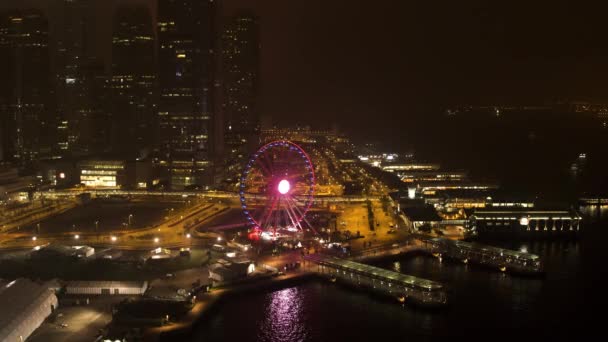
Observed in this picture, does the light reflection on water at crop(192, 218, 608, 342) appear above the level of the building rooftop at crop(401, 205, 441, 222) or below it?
below

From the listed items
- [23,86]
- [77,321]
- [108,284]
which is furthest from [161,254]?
[23,86]

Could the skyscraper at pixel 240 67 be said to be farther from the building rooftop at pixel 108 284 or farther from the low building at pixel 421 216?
the building rooftop at pixel 108 284

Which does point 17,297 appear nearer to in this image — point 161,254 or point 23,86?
point 161,254

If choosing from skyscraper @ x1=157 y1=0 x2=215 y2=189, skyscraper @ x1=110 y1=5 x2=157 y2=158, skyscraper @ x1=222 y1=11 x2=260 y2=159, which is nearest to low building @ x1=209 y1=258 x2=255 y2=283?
skyscraper @ x1=157 y1=0 x2=215 y2=189

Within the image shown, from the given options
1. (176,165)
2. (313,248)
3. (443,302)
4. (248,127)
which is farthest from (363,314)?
(248,127)

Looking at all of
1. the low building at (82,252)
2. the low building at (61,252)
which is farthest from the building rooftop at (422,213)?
the low building at (61,252)

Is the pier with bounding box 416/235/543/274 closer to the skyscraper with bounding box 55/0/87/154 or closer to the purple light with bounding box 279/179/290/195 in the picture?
the purple light with bounding box 279/179/290/195
